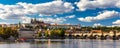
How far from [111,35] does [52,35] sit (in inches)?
844

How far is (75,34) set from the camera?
132 meters

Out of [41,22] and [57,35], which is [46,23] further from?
[57,35]

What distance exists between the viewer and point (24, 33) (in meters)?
107

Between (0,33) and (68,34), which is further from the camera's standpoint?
(68,34)

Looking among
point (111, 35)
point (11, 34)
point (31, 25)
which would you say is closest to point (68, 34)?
point (111, 35)

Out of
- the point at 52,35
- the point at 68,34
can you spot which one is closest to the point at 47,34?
the point at 52,35

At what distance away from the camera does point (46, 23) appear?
180625mm

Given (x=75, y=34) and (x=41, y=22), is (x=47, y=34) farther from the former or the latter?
(x=41, y=22)

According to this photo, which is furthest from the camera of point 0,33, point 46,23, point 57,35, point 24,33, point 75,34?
point 46,23

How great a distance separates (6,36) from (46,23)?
100526 millimetres

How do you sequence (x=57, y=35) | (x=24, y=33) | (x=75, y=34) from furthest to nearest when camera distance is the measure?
(x=75, y=34), (x=57, y=35), (x=24, y=33)

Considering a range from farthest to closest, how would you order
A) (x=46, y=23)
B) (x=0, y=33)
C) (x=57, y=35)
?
(x=46, y=23)
(x=57, y=35)
(x=0, y=33)

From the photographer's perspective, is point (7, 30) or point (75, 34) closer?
point (7, 30)

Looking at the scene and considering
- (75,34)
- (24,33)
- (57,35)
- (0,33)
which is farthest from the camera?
(75,34)
